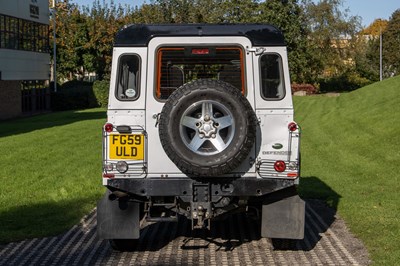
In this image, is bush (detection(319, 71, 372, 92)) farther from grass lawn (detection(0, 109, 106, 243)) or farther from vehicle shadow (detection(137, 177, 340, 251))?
vehicle shadow (detection(137, 177, 340, 251))

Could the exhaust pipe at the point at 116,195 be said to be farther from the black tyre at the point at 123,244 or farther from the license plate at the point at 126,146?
the black tyre at the point at 123,244

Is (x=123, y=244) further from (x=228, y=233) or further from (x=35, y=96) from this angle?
(x=35, y=96)

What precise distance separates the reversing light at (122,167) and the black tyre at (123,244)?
3.10ft

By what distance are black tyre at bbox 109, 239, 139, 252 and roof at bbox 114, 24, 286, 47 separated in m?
2.23

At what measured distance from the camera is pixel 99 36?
57.0 metres

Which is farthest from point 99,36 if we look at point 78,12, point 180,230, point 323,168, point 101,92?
point 180,230

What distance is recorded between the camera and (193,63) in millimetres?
7453

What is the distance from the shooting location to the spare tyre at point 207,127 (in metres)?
6.52

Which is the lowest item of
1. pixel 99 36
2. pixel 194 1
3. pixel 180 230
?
pixel 180 230

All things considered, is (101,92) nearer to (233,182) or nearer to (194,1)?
(194,1)

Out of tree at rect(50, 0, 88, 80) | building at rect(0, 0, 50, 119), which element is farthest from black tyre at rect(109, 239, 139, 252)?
tree at rect(50, 0, 88, 80)

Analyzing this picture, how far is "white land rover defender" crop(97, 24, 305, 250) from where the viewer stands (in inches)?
258

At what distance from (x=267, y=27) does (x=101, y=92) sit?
142ft

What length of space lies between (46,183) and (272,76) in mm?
7113
